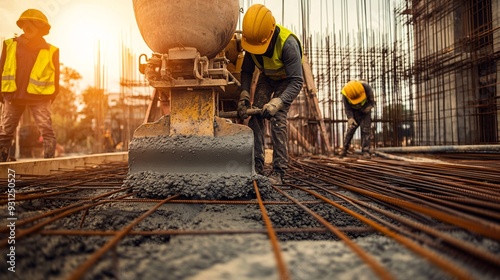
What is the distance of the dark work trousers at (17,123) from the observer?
3549mm

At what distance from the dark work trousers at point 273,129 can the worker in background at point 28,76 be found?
290 centimetres

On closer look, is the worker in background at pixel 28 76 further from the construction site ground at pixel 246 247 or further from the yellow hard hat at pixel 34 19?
the construction site ground at pixel 246 247

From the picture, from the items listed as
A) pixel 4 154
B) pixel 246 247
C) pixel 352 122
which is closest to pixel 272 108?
pixel 246 247

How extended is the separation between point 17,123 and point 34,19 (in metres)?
1.34

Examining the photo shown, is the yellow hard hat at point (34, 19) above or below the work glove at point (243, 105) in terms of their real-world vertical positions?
above

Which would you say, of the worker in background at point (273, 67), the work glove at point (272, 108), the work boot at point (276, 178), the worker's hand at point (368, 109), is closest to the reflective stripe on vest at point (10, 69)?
the worker in background at point (273, 67)

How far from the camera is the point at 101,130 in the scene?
926cm

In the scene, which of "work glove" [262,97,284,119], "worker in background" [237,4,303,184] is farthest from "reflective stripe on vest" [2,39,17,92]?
"work glove" [262,97,284,119]

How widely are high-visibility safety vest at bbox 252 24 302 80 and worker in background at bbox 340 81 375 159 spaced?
132 inches

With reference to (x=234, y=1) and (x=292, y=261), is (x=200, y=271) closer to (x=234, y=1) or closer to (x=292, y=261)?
(x=292, y=261)

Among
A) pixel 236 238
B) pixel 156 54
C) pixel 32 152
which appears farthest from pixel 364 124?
pixel 32 152

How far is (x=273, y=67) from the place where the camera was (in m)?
2.59

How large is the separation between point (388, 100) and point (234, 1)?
9233mm

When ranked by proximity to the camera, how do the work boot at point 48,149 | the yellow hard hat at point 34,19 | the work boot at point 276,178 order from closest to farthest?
the work boot at point 276,178 < the yellow hard hat at point 34,19 < the work boot at point 48,149
